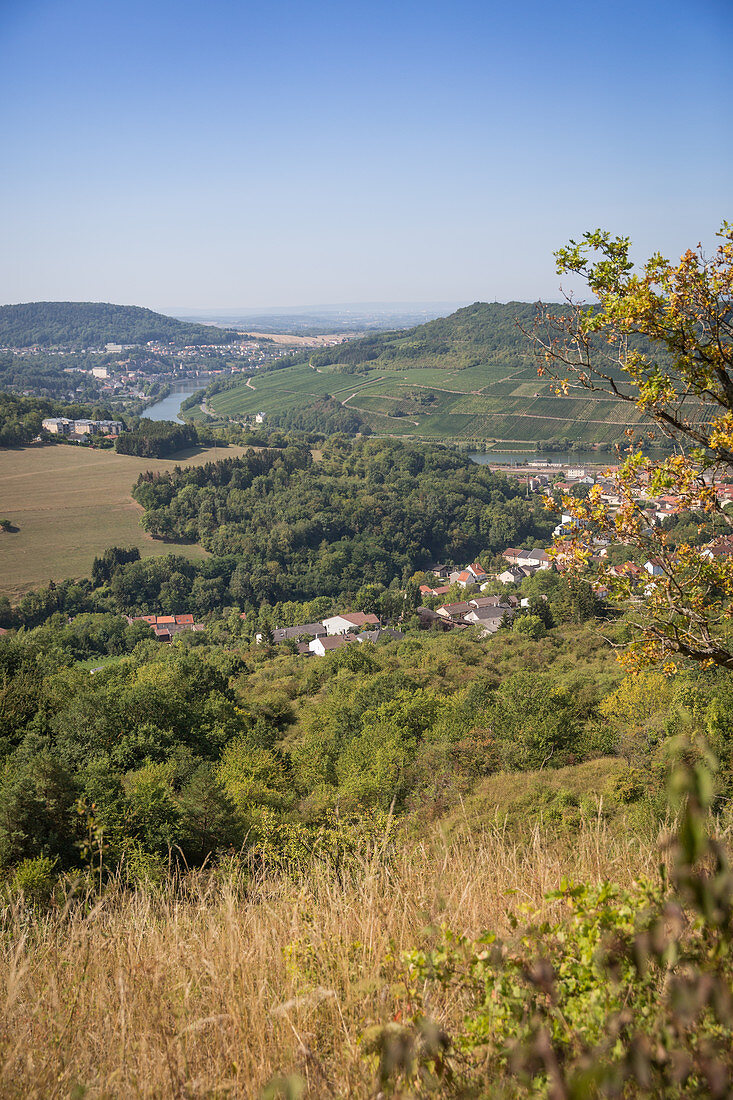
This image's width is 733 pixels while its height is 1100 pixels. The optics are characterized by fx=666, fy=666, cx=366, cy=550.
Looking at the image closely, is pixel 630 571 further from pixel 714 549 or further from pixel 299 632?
pixel 299 632

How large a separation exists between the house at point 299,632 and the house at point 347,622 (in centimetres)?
58

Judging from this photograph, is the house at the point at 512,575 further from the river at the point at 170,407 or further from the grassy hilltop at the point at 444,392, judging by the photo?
the river at the point at 170,407

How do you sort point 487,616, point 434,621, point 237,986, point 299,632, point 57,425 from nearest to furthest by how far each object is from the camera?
point 237,986
point 487,616
point 434,621
point 299,632
point 57,425

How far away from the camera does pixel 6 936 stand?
11.4 ft

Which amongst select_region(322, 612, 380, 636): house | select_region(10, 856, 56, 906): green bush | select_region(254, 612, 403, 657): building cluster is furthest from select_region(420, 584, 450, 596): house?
select_region(10, 856, 56, 906): green bush

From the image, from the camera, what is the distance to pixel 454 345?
17975 cm

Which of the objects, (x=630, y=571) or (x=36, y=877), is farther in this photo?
(x=36, y=877)

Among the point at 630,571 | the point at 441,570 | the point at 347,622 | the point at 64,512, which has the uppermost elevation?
the point at 630,571

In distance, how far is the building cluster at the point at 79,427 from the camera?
94.1 m

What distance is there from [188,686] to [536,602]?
75.0 feet

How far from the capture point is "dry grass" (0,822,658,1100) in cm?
173

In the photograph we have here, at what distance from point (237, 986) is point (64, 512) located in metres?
70.2

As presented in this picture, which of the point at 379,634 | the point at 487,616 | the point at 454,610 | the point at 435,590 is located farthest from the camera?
the point at 435,590

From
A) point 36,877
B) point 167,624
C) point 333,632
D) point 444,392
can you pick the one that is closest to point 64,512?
point 167,624
